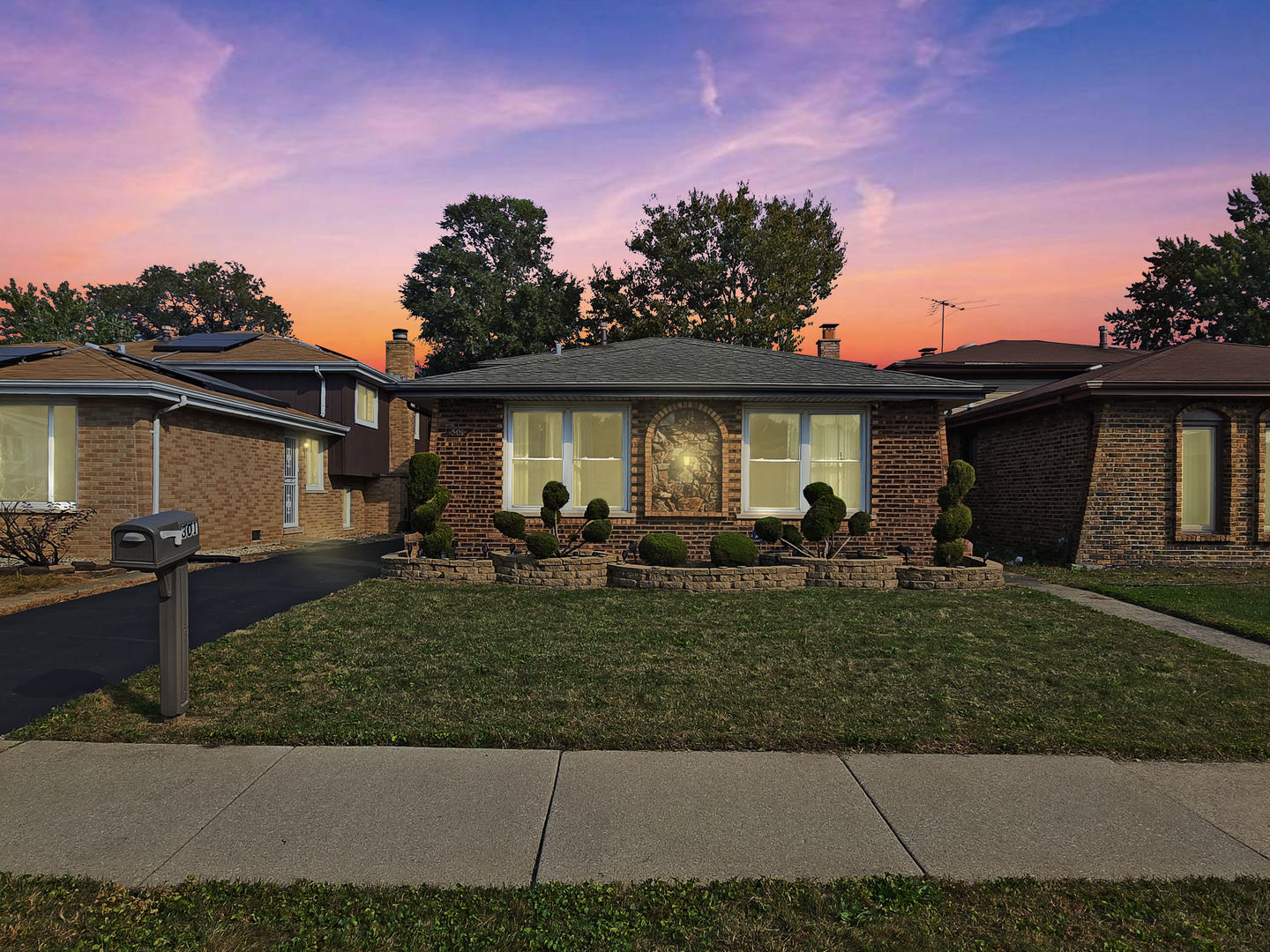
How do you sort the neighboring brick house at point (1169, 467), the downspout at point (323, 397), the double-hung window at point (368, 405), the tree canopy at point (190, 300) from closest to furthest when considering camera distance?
the neighboring brick house at point (1169, 467)
the downspout at point (323, 397)
the double-hung window at point (368, 405)
the tree canopy at point (190, 300)

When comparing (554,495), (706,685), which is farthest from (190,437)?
(706,685)

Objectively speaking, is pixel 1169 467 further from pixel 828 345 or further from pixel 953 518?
pixel 828 345

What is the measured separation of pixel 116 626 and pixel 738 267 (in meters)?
31.2

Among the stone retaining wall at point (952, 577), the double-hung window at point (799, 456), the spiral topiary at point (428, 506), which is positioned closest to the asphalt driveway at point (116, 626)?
the spiral topiary at point (428, 506)

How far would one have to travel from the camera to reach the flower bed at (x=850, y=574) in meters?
9.74

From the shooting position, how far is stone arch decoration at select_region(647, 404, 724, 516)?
11664mm

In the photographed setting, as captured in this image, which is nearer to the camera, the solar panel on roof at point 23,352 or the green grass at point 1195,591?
the green grass at point 1195,591

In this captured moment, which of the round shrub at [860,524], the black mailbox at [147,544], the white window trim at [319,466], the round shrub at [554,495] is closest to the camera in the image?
the black mailbox at [147,544]

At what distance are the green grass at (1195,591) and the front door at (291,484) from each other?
1632 cm

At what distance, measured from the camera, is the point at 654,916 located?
251 centimetres

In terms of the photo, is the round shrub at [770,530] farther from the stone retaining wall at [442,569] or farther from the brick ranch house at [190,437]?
the brick ranch house at [190,437]

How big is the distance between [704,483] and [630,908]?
9391 mm

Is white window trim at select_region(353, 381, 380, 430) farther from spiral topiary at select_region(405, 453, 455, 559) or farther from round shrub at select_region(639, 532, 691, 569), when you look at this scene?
round shrub at select_region(639, 532, 691, 569)

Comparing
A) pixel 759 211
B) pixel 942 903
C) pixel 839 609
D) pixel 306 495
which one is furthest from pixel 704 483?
pixel 759 211
